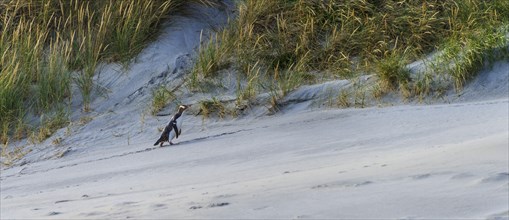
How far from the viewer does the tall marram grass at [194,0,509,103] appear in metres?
9.66

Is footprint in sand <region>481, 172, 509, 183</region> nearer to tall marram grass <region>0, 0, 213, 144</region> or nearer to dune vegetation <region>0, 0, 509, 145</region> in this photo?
dune vegetation <region>0, 0, 509, 145</region>

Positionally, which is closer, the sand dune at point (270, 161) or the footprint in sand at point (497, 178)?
the footprint in sand at point (497, 178)

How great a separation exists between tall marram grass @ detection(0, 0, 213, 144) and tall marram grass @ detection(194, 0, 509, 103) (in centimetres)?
77

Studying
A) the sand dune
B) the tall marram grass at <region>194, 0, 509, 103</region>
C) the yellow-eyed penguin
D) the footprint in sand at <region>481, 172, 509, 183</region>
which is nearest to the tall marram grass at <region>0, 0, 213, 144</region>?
the sand dune

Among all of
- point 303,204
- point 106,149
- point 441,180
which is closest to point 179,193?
point 303,204

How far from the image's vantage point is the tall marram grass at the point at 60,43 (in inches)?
401

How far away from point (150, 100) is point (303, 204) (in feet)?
16.6

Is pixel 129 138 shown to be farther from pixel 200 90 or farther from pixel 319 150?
pixel 319 150

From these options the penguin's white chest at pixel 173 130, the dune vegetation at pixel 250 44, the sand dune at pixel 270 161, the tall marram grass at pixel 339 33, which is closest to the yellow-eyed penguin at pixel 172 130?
the penguin's white chest at pixel 173 130

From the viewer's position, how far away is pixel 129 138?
905cm

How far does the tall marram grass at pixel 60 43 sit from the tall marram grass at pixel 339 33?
771mm

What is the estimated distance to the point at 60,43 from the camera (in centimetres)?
1070

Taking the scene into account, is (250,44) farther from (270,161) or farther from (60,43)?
(270,161)

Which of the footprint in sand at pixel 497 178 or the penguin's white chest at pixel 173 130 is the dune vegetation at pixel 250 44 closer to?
the penguin's white chest at pixel 173 130
